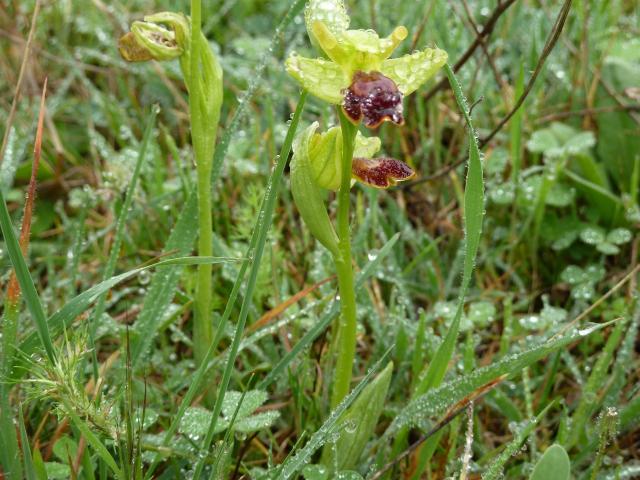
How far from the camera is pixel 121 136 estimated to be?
6.93ft

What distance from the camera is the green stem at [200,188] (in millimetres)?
1311

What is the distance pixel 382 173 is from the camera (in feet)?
3.72

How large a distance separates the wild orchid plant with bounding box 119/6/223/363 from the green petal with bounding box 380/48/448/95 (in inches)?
14.6

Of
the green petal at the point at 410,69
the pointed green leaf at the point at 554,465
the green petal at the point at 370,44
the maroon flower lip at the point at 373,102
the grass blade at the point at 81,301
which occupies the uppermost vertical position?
the green petal at the point at 370,44

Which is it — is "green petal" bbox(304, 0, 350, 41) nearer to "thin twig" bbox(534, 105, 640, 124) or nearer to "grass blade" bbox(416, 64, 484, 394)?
"grass blade" bbox(416, 64, 484, 394)

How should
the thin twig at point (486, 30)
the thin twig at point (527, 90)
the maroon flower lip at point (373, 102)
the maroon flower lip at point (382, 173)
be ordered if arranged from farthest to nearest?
the thin twig at point (486, 30)
the thin twig at point (527, 90)
the maroon flower lip at point (382, 173)
the maroon flower lip at point (373, 102)

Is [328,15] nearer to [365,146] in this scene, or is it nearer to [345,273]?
[365,146]

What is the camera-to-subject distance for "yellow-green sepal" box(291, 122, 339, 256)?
45.6 inches

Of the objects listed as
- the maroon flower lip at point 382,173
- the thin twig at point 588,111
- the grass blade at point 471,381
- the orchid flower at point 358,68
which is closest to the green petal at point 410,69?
the orchid flower at point 358,68

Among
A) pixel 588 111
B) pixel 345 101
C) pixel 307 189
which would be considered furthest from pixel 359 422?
pixel 588 111

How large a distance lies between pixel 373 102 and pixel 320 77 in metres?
0.09

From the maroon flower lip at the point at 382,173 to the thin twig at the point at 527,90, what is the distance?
403mm

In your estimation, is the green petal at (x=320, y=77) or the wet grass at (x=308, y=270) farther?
the wet grass at (x=308, y=270)

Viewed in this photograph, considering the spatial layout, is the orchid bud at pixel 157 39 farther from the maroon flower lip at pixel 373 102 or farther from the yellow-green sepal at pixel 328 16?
the maroon flower lip at pixel 373 102
